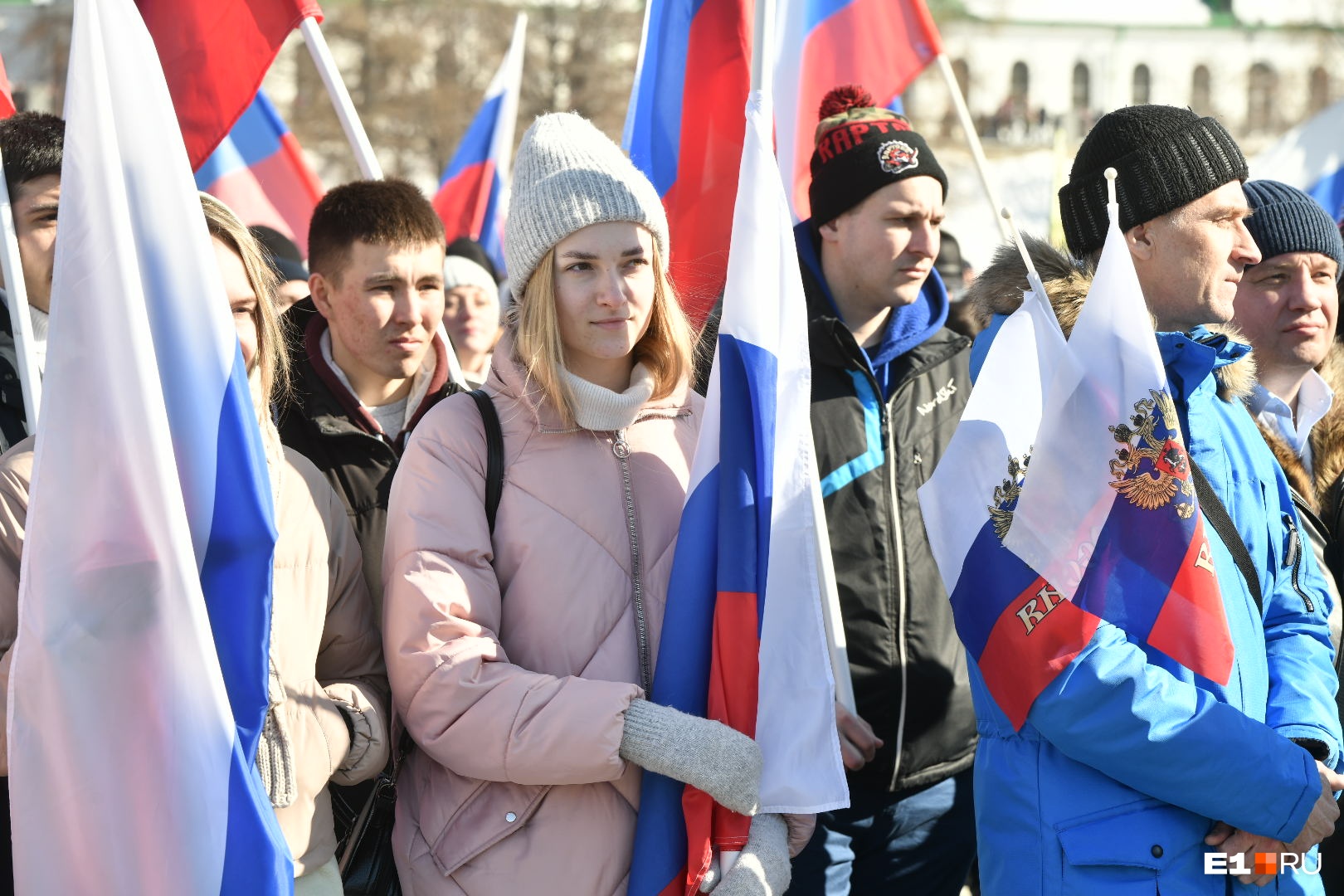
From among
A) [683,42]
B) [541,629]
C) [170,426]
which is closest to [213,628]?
[170,426]

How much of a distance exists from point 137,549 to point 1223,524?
1.89 m

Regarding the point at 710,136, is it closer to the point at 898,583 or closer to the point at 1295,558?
the point at 898,583

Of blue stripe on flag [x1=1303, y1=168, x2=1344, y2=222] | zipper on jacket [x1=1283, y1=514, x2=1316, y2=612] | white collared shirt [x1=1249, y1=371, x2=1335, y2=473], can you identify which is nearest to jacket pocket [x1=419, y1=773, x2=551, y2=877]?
zipper on jacket [x1=1283, y1=514, x2=1316, y2=612]

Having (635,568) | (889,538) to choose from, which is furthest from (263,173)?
(635,568)

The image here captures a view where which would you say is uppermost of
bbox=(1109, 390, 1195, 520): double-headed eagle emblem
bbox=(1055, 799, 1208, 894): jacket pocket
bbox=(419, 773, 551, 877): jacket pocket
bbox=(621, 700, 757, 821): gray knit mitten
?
bbox=(1109, 390, 1195, 520): double-headed eagle emblem

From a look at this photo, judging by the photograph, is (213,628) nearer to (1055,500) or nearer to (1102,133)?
(1055,500)

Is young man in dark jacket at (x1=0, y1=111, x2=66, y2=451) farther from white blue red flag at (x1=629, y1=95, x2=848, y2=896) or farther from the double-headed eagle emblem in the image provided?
the double-headed eagle emblem

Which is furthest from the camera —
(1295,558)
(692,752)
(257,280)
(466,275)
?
(466,275)

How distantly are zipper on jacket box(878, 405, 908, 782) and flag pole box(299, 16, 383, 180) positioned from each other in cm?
155

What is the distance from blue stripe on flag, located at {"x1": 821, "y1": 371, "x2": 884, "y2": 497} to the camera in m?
3.57

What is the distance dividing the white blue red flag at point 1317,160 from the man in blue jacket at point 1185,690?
3.99 m

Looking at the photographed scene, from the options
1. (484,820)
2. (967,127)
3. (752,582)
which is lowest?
(484,820)

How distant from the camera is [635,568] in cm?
274

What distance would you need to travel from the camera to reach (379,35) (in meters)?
35.0
